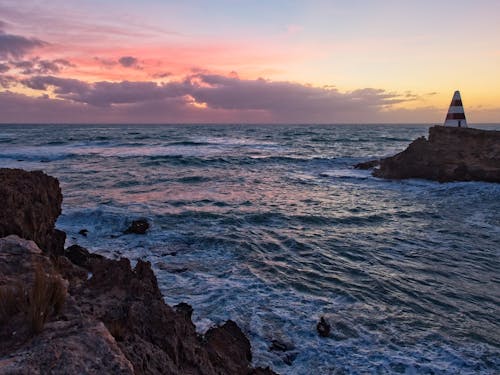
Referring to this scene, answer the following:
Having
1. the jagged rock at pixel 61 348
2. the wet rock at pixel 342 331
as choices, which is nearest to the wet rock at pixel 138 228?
the wet rock at pixel 342 331

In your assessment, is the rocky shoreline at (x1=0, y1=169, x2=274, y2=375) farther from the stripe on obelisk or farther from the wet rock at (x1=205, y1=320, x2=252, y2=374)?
the stripe on obelisk

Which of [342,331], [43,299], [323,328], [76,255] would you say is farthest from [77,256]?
[342,331]

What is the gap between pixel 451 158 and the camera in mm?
23172

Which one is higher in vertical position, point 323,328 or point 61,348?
point 61,348

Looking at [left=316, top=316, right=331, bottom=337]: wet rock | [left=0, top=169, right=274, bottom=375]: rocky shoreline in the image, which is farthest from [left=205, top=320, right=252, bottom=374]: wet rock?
[left=316, top=316, right=331, bottom=337]: wet rock

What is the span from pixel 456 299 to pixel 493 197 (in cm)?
1342

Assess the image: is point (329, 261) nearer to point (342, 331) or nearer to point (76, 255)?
point (342, 331)

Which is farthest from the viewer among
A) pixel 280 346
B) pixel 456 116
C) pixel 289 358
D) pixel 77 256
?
pixel 456 116

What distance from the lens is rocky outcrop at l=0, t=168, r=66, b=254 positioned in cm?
648

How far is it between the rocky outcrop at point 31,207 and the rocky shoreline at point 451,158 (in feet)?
72.1

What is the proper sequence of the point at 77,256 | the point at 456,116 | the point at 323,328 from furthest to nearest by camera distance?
1. the point at 456,116
2. the point at 77,256
3. the point at 323,328

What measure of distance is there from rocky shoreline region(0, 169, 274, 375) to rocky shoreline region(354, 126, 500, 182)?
21483mm

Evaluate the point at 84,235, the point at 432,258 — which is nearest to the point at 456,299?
the point at 432,258

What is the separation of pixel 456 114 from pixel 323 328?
901 inches
